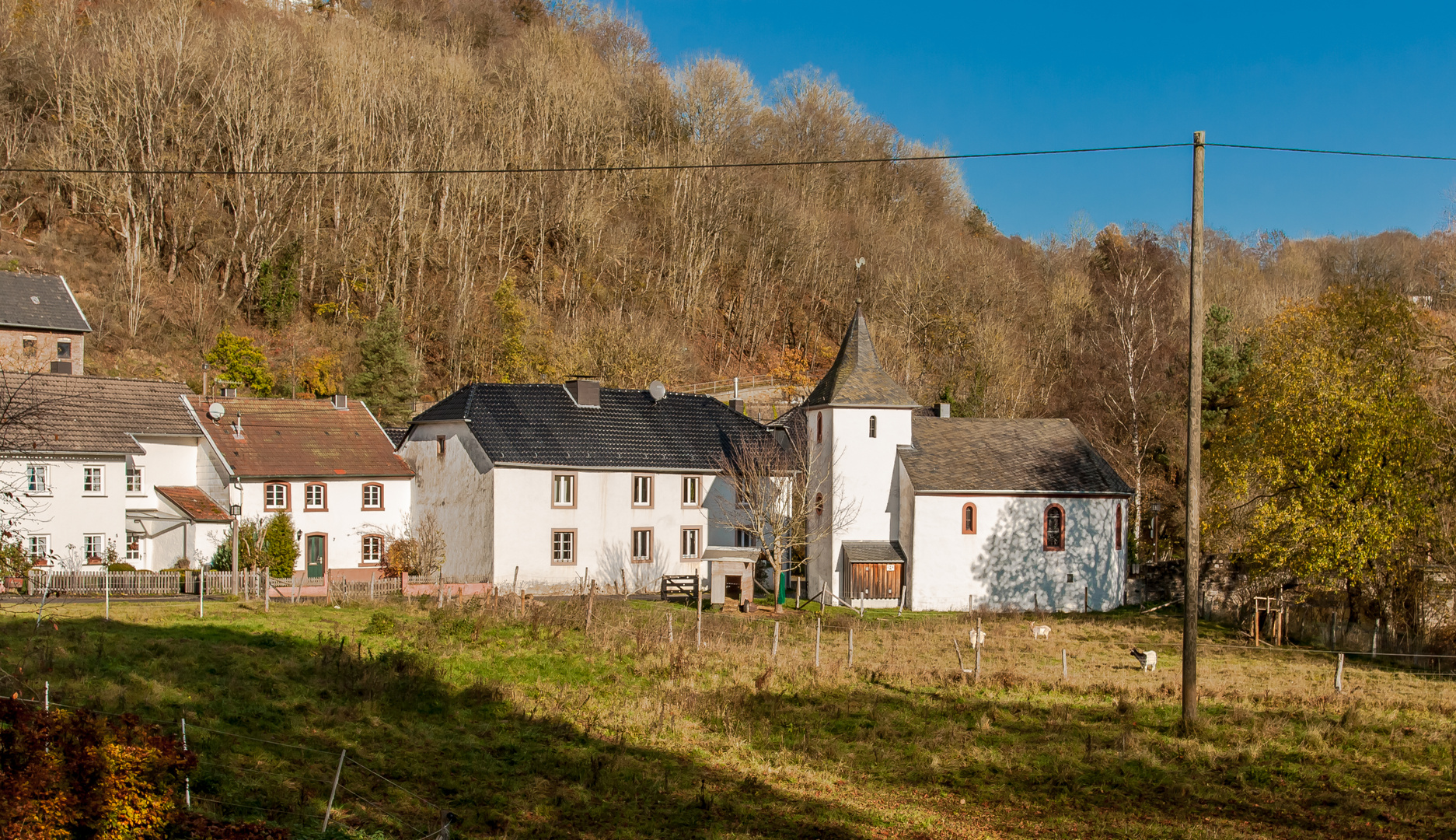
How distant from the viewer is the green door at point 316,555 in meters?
39.9

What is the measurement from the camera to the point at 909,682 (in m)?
Answer: 22.8

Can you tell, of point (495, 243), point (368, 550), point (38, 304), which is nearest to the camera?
point (368, 550)

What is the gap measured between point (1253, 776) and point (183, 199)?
55.1 metres

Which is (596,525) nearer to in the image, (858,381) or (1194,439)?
(858,381)

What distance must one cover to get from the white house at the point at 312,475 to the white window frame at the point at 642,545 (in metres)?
9.03

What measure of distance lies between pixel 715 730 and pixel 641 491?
23156mm

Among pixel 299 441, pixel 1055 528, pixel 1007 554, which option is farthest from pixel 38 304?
pixel 1055 528

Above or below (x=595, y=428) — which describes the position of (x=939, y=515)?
below

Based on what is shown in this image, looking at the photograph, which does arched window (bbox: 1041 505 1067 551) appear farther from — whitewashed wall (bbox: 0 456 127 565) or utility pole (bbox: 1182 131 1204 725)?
whitewashed wall (bbox: 0 456 127 565)

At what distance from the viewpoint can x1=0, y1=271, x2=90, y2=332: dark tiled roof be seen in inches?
1811

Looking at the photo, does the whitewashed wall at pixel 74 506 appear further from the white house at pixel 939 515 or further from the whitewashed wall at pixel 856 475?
the white house at pixel 939 515

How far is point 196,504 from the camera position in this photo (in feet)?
126

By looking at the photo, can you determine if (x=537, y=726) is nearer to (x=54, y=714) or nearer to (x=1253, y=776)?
(x=54, y=714)

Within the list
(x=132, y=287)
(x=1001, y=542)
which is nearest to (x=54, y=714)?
(x=1001, y=542)
